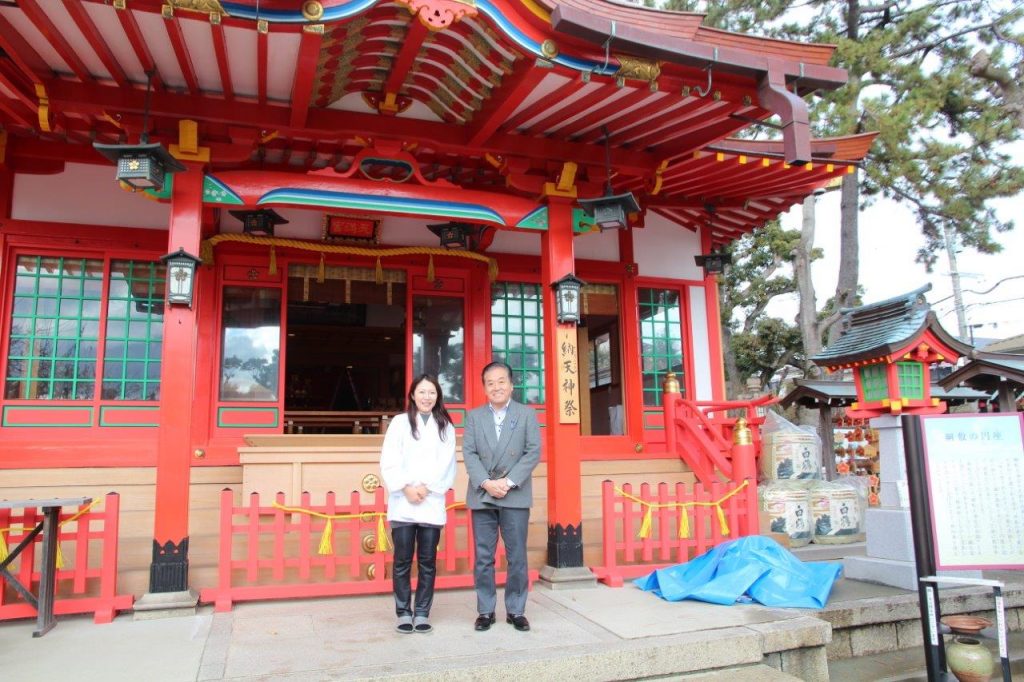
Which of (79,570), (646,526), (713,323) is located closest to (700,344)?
(713,323)

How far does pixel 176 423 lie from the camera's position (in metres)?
5.04

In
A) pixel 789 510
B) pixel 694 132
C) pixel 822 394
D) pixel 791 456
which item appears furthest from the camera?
pixel 822 394

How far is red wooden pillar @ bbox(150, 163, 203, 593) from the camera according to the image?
4855mm

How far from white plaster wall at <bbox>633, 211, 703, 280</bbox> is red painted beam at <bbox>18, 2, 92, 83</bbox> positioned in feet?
21.1

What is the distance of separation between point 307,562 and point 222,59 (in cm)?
359

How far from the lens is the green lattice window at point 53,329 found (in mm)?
6996

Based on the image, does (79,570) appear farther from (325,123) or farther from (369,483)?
(325,123)

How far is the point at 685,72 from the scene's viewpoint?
5.36 meters

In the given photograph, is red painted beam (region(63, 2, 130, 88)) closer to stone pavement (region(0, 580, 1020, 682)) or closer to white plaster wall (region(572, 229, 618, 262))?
stone pavement (region(0, 580, 1020, 682))

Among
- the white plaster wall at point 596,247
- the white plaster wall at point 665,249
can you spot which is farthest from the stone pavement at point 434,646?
the white plaster wall at point 665,249

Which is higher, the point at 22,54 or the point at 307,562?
the point at 22,54

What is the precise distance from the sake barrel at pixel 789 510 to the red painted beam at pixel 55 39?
768cm

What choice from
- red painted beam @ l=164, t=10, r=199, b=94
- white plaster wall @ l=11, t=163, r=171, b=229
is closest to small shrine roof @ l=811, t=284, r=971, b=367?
red painted beam @ l=164, t=10, r=199, b=94

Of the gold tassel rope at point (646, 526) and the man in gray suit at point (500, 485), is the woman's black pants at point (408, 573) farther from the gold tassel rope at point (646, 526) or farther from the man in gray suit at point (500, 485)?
the gold tassel rope at point (646, 526)
